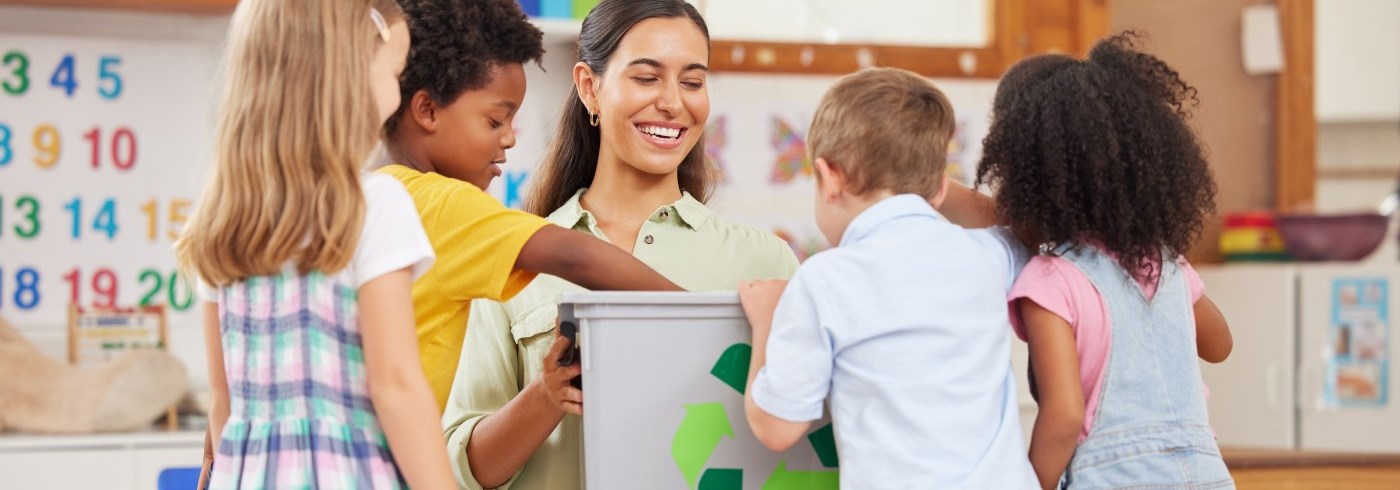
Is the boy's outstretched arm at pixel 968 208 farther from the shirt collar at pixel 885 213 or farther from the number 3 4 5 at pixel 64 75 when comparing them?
the number 3 4 5 at pixel 64 75

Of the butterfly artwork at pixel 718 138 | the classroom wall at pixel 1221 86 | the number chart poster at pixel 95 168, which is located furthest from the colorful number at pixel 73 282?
the classroom wall at pixel 1221 86

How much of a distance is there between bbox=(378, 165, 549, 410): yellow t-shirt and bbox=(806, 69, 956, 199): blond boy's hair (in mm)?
330

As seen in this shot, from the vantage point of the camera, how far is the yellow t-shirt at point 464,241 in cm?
141

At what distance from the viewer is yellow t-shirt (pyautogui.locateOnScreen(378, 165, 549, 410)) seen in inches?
55.7

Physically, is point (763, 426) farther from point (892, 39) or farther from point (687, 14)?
point (892, 39)

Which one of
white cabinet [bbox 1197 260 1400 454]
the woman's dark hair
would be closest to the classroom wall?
white cabinet [bbox 1197 260 1400 454]

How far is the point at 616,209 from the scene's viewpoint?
187 centimetres

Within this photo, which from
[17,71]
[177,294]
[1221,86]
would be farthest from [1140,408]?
[1221,86]

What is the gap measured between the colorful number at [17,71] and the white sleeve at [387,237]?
2.52m

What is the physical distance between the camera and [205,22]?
137 inches

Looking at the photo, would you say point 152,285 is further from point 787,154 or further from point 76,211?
point 787,154

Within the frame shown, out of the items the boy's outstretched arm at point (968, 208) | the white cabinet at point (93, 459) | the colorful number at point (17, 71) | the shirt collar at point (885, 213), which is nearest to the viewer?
the shirt collar at point (885, 213)

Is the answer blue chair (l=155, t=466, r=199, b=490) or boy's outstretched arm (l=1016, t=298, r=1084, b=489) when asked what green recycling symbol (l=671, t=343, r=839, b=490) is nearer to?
boy's outstretched arm (l=1016, t=298, r=1084, b=489)

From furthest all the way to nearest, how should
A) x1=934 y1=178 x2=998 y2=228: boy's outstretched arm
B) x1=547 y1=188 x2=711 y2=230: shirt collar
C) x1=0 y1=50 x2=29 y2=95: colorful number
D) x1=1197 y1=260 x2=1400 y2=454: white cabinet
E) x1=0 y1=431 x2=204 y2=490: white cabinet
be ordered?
x1=1197 y1=260 x2=1400 y2=454: white cabinet < x1=0 y1=50 x2=29 y2=95: colorful number < x1=0 y1=431 x2=204 y2=490: white cabinet < x1=547 y1=188 x2=711 y2=230: shirt collar < x1=934 y1=178 x2=998 y2=228: boy's outstretched arm
